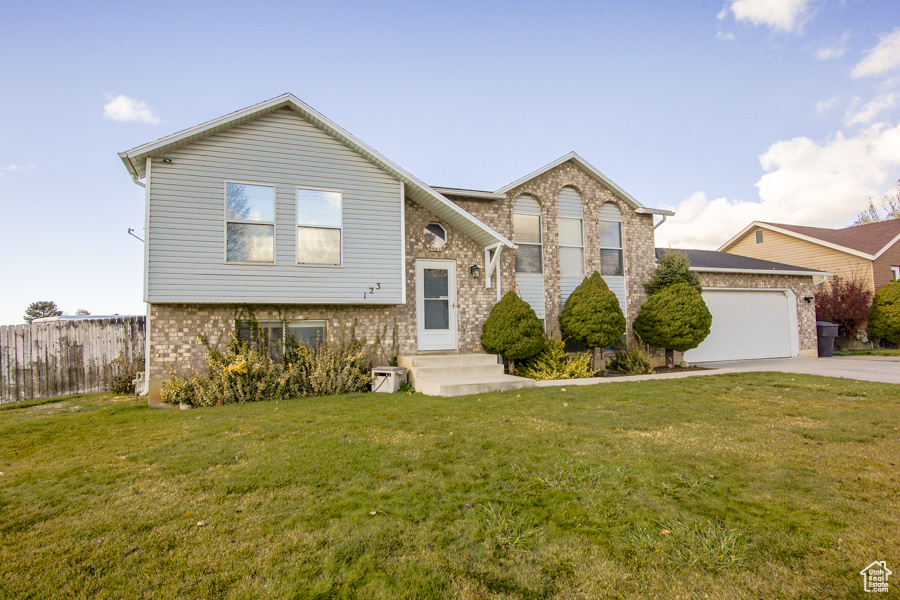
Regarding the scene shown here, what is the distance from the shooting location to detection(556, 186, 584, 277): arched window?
39.5 feet

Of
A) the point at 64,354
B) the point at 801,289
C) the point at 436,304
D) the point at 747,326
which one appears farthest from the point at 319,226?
the point at 801,289

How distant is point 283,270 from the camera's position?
8.69 metres

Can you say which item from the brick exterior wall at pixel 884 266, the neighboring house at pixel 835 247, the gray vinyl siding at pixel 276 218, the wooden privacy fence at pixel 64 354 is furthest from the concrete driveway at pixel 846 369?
the wooden privacy fence at pixel 64 354

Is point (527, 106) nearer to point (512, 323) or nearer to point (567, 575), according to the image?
point (512, 323)

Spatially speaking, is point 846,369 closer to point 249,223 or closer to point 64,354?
point 249,223

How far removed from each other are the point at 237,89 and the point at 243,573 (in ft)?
37.1

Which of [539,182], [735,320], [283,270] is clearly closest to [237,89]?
[283,270]

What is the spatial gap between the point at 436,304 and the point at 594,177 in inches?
245

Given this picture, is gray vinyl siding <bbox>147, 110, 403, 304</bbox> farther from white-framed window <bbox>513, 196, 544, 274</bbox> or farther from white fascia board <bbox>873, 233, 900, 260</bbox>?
white fascia board <bbox>873, 233, 900, 260</bbox>

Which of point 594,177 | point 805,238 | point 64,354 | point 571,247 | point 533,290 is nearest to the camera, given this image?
point 64,354

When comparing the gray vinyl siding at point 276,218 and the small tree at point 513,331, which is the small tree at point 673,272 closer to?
the small tree at point 513,331

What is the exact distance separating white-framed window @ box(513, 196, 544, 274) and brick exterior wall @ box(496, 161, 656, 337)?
14cm

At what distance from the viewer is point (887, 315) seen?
17.4 meters

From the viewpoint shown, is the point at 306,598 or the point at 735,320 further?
the point at 735,320
